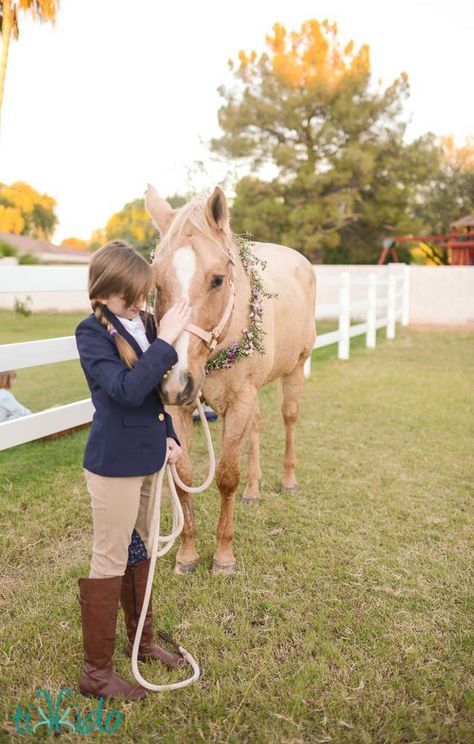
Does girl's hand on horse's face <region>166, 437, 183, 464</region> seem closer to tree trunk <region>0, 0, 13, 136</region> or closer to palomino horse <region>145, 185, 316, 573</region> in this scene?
palomino horse <region>145, 185, 316, 573</region>

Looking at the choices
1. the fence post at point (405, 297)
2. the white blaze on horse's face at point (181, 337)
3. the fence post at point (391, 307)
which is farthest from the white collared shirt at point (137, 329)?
the fence post at point (405, 297)

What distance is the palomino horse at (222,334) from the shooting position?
235cm

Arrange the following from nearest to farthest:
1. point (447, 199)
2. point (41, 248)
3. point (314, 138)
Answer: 1. point (314, 138)
2. point (447, 199)
3. point (41, 248)

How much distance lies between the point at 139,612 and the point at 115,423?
0.82 metres

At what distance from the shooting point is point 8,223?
46.8m

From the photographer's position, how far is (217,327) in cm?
251

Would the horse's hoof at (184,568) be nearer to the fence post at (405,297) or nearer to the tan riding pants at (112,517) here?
the tan riding pants at (112,517)

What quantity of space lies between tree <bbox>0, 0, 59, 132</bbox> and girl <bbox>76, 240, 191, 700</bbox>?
19791 millimetres

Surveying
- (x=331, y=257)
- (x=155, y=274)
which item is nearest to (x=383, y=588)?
(x=155, y=274)

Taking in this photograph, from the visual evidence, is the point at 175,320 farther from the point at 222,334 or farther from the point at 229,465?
the point at 229,465

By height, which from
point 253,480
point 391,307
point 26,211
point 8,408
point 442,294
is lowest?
point 253,480

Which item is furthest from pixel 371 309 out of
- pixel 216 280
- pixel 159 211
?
pixel 216 280

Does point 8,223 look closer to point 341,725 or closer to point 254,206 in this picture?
point 254,206

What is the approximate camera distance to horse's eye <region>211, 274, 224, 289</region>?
2469 mm
